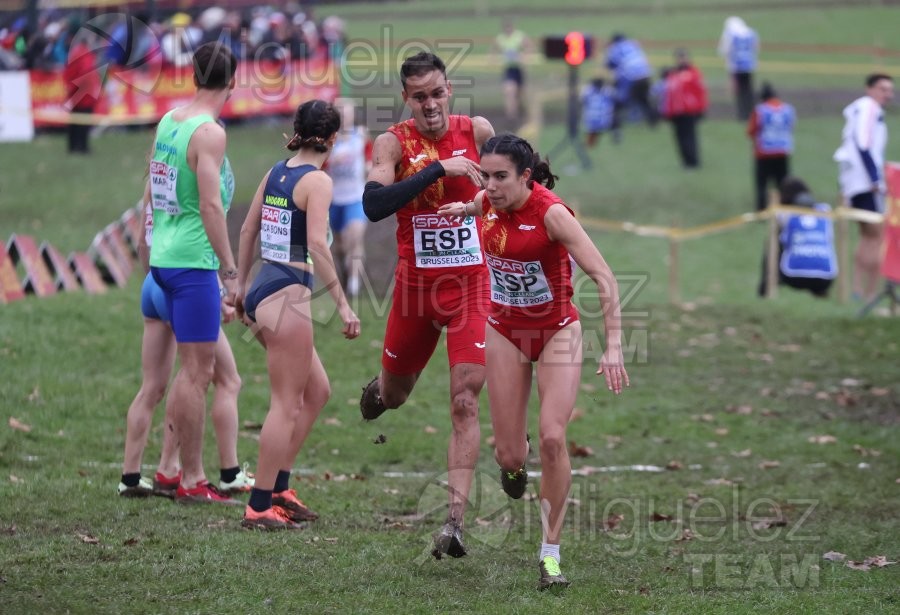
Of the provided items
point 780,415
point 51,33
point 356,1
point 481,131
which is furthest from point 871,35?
point 481,131

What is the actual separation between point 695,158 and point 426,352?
1999 cm

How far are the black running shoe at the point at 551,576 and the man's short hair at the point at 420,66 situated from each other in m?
2.65

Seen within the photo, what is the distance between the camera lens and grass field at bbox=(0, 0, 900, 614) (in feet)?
19.7

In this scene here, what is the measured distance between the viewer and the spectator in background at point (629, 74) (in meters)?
30.8

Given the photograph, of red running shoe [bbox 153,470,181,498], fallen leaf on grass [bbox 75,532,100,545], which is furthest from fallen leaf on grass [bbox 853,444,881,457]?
fallen leaf on grass [bbox 75,532,100,545]

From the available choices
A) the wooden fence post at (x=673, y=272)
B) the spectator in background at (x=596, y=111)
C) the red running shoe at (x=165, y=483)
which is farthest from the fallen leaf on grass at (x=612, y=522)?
the spectator in background at (x=596, y=111)

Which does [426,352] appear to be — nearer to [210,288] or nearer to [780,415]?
[210,288]

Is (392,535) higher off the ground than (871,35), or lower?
lower

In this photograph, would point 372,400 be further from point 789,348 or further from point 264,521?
point 789,348

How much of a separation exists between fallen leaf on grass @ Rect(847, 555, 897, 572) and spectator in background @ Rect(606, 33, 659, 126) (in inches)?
963

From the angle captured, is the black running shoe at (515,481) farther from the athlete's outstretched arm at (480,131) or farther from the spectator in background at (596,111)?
the spectator in background at (596,111)

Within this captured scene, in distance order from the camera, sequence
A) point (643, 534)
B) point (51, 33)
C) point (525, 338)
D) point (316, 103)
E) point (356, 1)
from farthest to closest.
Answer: point (356, 1)
point (51, 33)
point (643, 534)
point (316, 103)
point (525, 338)

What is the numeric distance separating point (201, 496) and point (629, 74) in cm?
2507

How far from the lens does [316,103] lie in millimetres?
6887
